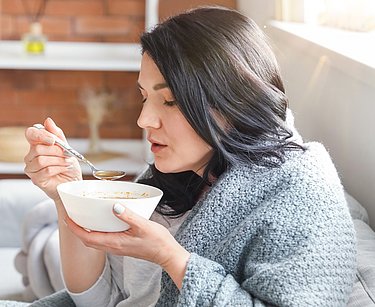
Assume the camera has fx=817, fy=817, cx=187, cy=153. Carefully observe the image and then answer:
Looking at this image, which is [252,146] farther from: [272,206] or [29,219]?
[29,219]

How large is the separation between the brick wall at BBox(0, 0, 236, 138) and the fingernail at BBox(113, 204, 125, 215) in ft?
9.12

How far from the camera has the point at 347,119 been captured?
1.72m

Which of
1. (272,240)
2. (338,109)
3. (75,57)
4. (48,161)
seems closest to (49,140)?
(48,161)

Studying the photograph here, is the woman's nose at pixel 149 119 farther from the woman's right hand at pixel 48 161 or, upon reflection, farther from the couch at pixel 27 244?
the couch at pixel 27 244

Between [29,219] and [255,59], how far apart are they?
49.8 inches

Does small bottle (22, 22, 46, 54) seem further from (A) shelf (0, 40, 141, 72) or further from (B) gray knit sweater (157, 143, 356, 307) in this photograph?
(B) gray knit sweater (157, 143, 356, 307)

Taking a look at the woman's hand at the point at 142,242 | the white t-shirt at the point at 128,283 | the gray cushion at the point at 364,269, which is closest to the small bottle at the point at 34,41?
the white t-shirt at the point at 128,283

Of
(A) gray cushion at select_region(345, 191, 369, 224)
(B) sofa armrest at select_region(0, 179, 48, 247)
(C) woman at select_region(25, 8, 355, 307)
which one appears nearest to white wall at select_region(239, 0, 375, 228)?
(A) gray cushion at select_region(345, 191, 369, 224)

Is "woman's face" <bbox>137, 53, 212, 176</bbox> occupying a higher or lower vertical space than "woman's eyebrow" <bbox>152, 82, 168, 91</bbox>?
lower

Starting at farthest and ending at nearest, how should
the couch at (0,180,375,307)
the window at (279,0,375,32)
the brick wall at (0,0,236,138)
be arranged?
the brick wall at (0,0,236,138), the couch at (0,180,375,307), the window at (279,0,375,32)

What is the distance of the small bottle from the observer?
365cm

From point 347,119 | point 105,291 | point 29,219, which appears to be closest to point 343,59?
point 347,119

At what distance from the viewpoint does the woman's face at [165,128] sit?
4.33 ft

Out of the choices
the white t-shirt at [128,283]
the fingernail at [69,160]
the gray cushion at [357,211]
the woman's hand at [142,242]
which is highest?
the woman's hand at [142,242]
